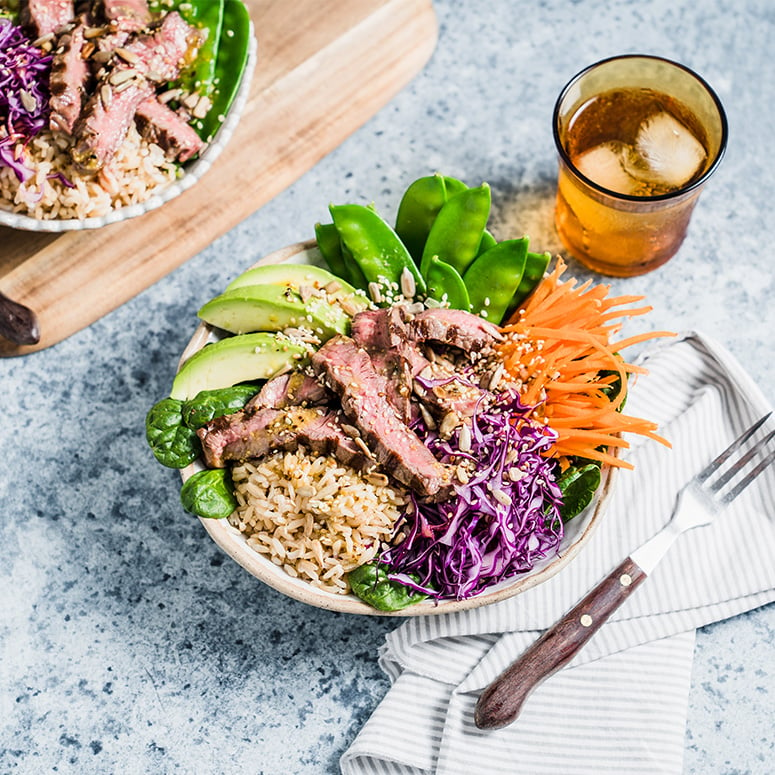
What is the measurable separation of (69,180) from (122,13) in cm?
53

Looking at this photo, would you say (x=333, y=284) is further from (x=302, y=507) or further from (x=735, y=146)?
(x=735, y=146)

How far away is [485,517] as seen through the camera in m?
2.61

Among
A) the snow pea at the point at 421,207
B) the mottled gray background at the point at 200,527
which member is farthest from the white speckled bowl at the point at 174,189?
the snow pea at the point at 421,207

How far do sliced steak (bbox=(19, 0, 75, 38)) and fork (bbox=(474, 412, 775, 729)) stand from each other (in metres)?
2.28

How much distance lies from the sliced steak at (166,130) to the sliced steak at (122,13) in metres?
0.22

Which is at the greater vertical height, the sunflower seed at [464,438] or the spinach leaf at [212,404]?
the spinach leaf at [212,404]

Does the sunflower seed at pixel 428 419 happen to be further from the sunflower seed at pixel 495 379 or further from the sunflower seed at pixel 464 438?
the sunflower seed at pixel 495 379

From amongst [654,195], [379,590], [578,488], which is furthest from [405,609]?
[654,195]

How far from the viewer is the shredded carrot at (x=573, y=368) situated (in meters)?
2.65

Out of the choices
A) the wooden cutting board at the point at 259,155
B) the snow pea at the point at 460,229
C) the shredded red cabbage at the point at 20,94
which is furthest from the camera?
the wooden cutting board at the point at 259,155

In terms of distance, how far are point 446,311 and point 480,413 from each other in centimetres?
30

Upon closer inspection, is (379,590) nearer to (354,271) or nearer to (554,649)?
(554,649)

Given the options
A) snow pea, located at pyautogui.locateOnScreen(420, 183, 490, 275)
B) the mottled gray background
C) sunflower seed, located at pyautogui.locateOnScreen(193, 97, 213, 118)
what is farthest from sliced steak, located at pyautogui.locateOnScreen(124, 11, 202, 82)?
snow pea, located at pyautogui.locateOnScreen(420, 183, 490, 275)

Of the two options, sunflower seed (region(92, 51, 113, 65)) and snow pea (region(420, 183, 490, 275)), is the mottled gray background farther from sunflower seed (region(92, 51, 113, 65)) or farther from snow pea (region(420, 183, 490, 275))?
sunflower seed (region(92, 51, 113, 65))
